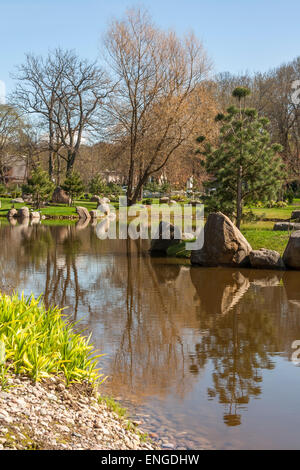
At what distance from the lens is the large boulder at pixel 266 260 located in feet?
53.2

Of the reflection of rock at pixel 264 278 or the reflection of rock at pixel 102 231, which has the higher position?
the reflection of rock at pixel 102 231

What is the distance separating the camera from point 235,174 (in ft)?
66.7

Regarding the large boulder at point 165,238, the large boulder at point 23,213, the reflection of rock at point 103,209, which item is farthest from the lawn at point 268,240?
the large boulder at point 23,213

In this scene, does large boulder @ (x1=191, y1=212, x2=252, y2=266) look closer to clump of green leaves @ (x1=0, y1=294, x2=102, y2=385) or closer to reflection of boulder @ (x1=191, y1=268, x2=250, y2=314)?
reflection of boulder @ (x1=191, y1=268, x2=250, y2=314)

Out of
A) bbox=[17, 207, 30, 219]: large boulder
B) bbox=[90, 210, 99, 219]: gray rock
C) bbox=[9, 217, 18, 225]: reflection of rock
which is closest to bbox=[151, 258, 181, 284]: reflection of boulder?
bbox=[9, 217, 18, 225]: reflection of rock

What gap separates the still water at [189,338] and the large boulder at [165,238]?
7.22 ft

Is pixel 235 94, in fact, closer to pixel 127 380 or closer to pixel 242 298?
pixel 242 298

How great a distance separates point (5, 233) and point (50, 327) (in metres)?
21.7

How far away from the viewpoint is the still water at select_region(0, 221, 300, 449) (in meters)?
5.75

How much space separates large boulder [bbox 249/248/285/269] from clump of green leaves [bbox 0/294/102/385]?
1055 cm

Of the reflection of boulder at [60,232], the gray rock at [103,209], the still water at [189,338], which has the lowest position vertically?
the still water at [189,338]

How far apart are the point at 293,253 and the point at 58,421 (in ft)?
40.4

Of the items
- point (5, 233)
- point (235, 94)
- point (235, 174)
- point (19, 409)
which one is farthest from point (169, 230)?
point (19, 409)

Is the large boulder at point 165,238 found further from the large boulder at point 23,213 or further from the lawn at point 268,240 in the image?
the large boulder at point 23,213
